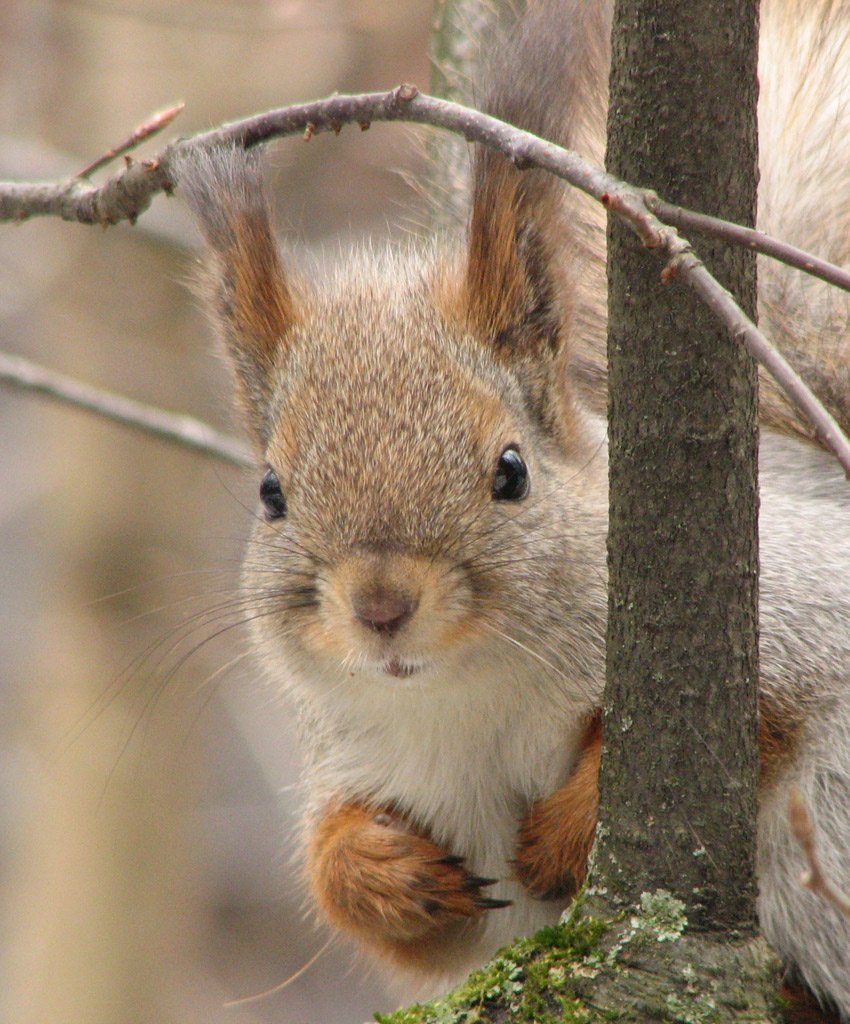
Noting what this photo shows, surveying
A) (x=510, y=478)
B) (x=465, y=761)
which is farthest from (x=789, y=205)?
(x=465, y=761)

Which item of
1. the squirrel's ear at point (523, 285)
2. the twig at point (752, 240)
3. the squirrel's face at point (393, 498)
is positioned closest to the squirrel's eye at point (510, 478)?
the squirrel's face at point (393, 498)

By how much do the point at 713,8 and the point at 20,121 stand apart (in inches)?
186

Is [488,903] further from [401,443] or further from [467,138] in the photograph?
[467,138]

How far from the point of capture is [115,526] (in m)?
A: 5.80

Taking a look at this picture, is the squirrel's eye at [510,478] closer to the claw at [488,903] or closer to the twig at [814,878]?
the claw at [488,903]

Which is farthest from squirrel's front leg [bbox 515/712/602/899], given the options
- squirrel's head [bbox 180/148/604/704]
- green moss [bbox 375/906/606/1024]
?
green moss [bbox 375/906/606/1024]

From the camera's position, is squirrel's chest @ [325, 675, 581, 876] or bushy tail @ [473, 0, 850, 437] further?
bushy tail @ [473, 0, 850, 437]

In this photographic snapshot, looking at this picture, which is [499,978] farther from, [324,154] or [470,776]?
[324,154]

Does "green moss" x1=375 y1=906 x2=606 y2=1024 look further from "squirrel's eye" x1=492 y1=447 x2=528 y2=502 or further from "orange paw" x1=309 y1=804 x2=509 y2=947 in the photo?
"squirrel's eye" x1=492 y1=447 x2=528 y2=502

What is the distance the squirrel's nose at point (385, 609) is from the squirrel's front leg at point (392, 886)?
621mm

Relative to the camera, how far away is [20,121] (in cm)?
547

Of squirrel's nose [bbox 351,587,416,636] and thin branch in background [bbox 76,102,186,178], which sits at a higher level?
thin branch in background [bbox 76,102,186,178]

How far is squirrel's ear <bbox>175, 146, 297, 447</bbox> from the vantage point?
6.84 ft

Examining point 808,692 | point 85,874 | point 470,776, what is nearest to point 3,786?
point 85,874
